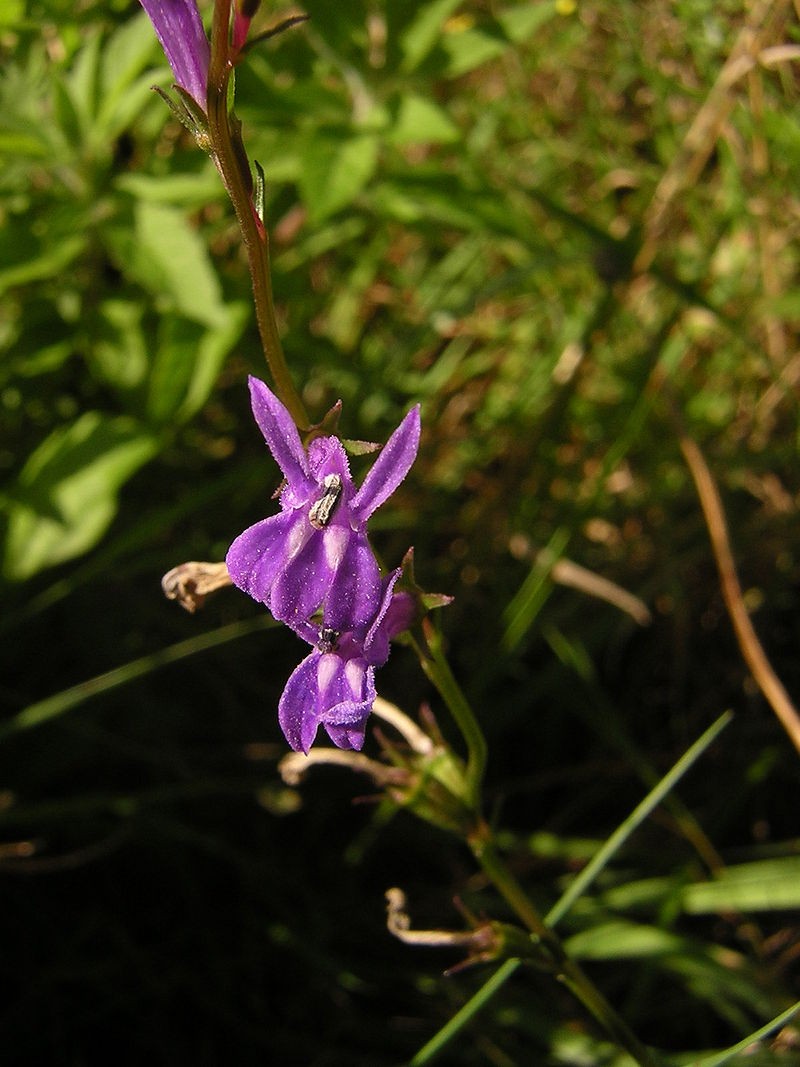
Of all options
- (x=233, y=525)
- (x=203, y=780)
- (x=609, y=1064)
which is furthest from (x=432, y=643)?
(x=233, y=525)

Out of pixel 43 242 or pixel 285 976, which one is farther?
pixel 285 976

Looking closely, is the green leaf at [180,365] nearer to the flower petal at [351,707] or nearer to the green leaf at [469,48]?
the green leaf at [469,48]

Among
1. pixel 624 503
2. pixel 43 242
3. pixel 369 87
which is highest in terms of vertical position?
pixel 369 87

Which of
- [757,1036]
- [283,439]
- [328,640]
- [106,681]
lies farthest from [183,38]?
[106,681]

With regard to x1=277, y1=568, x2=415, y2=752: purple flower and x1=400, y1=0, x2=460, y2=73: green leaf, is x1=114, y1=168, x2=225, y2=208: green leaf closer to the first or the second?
x1=400, y1=0, x2=460, y2=73: green leaf

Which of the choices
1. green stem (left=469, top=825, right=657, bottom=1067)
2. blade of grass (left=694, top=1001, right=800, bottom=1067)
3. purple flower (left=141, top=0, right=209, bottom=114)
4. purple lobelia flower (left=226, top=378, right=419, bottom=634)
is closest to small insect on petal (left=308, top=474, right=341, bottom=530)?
purple lobelia flower (left=226, top=378, right=419, bottom=634)

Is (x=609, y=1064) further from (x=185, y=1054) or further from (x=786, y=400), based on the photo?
(x=786, y=400)
